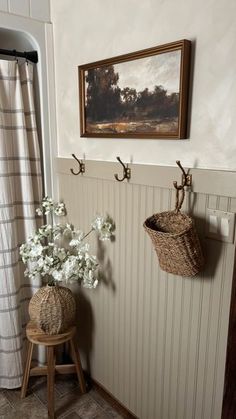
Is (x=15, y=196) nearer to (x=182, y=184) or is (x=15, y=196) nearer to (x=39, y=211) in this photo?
(x=39, y=211)

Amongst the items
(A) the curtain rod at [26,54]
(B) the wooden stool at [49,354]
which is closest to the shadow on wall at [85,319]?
(B) the wooden stool at [49,354]

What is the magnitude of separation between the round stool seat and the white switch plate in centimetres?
96

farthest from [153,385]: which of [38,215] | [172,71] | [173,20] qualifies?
[173,20]

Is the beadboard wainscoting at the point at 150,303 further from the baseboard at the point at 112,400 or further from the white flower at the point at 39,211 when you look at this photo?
the white flower at the point at 39,211

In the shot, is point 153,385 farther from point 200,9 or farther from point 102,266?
point 200,9

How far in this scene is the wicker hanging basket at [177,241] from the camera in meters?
1.12

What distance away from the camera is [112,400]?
1830 millimetres

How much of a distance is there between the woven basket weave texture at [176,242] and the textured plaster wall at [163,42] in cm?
23

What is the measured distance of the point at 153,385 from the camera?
157 cm

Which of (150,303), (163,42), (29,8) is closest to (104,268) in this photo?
(150,303)

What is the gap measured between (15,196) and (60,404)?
4.04 ft

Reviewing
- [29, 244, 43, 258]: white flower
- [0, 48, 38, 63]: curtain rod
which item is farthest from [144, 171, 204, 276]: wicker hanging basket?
[0, 48, 38, 63]: curtain rod

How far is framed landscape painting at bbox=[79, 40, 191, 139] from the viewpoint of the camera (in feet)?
3.95

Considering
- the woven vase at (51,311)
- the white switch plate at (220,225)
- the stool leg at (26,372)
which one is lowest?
the stool leg at (26,372)
